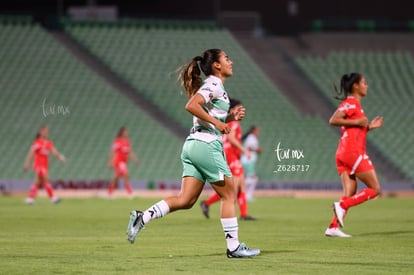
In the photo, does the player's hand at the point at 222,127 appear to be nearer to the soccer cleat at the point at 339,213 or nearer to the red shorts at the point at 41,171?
the soccer cleat at the point at 339,213

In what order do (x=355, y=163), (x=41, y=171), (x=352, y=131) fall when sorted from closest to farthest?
(x=355, y=163) → (x=352, y=131) → (x=41, y=171)

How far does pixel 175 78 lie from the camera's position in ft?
139

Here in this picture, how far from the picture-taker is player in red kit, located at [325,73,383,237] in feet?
50.6

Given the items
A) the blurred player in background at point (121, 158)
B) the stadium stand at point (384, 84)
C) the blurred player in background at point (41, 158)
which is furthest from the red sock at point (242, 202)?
the stadium stand at point (384, 84)

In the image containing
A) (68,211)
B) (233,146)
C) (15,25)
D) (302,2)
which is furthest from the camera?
(302,2)

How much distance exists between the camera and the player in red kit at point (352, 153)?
15414 mm

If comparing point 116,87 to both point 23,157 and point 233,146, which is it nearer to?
point 23,157

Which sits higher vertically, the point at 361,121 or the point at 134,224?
the point at 361,121

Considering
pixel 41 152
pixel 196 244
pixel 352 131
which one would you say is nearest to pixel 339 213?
pixel 352 131

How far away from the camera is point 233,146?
20328 millimetres

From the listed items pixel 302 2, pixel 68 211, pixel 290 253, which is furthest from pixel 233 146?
pixel 302 2

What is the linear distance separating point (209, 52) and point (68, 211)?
12030 millimetres

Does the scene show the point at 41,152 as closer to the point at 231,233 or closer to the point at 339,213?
the point at 339,213

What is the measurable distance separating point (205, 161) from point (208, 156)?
70mm
